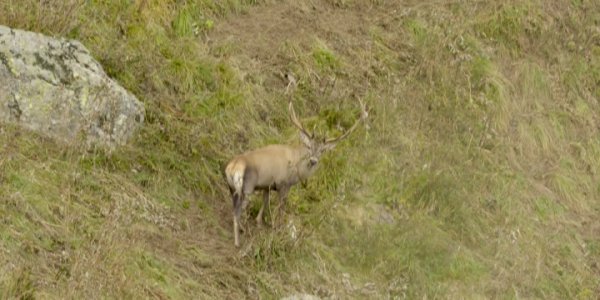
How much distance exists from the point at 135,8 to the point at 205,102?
1.56m

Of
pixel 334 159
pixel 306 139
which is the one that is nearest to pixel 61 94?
pixel 306 139

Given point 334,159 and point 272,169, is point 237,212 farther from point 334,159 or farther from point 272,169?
point 334,159

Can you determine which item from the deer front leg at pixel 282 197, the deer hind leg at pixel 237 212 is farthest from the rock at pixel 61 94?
the deer front leg at pixel 282 197

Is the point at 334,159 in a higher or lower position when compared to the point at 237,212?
lower

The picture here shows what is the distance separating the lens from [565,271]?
1074 centimetres

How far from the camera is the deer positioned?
873 centimetres

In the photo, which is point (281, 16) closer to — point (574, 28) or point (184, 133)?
point (184, 133)

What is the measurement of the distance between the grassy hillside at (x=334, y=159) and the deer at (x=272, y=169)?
29 cm

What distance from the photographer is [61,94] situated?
905 cm

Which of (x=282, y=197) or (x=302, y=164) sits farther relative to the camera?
(x=302, y=164)

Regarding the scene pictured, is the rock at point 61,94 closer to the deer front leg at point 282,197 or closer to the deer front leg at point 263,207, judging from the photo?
the deer front leg at point 263,207

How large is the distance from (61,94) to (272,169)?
189cm

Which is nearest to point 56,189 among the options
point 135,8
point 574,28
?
point 135,8

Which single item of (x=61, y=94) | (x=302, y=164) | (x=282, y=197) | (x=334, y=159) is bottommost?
(x=334, y=159)
